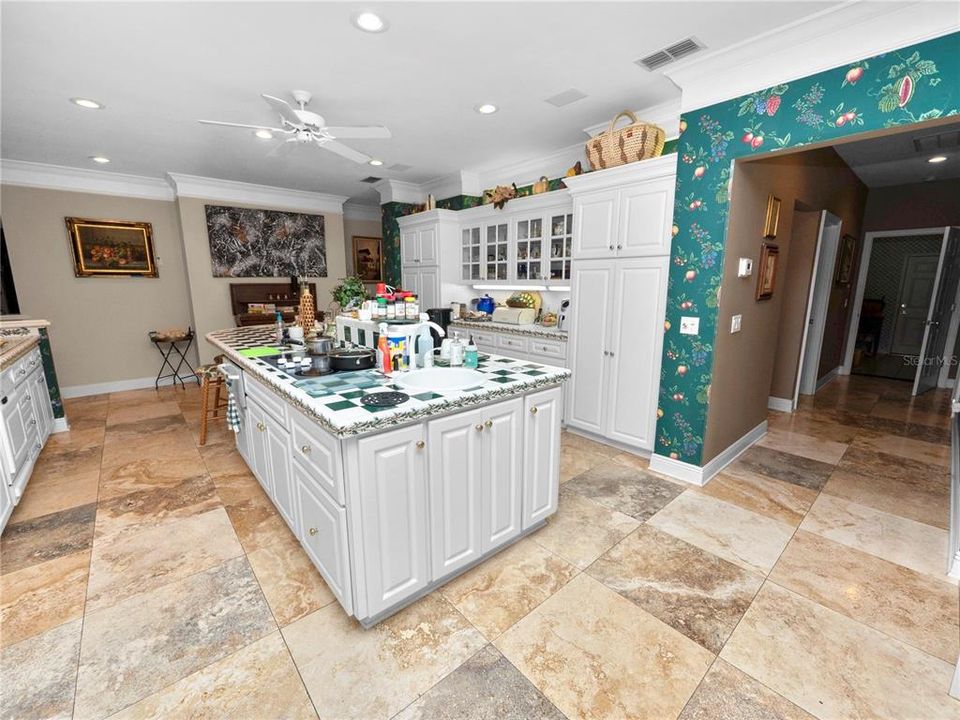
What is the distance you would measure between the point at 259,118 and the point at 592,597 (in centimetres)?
392

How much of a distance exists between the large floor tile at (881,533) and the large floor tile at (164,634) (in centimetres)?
293

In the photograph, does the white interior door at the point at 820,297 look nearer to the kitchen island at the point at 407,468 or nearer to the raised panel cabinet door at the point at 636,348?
the raised panel cabinet door at the point at 636,348

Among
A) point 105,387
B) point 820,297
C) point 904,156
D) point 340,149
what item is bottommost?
point 105,387

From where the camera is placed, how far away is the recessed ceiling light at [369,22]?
77.8 inches

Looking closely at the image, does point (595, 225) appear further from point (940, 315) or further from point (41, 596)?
point (940, 315)

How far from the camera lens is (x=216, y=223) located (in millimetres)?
5242

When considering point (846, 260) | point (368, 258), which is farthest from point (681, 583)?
point (368, 258)

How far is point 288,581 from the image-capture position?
198cm

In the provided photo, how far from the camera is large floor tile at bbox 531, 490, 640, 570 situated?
2176mm

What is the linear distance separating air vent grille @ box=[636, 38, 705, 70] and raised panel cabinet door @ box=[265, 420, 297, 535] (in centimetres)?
286

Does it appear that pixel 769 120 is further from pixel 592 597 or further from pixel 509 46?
pixel 592 597

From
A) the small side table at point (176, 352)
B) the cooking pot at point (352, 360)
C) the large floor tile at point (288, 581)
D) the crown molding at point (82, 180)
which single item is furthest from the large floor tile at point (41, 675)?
the crown molding at point (82, 180)

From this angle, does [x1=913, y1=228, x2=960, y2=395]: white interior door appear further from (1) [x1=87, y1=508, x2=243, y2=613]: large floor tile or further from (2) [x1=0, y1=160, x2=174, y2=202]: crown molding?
(2) [x1=0, y1=160, x2=174, y2=202]: crown molding

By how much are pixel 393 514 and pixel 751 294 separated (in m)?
2.86
